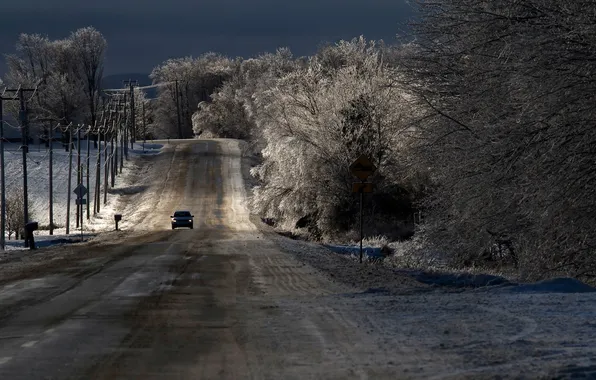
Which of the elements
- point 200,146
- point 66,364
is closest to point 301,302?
point 66,364

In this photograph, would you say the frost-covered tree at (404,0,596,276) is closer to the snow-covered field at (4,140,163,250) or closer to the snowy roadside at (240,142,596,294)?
the snowy roadside at (240,142,596,294)

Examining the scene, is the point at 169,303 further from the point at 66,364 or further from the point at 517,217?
the point at 517,217

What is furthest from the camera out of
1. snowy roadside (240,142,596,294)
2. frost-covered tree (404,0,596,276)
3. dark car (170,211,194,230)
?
dark car (170,211,194,230)

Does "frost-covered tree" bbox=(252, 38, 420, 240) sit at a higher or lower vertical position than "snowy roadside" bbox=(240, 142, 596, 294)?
higher

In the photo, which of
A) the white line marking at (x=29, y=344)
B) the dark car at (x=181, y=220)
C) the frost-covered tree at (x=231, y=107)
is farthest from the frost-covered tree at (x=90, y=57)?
the white line marking at (x=29, y=344)

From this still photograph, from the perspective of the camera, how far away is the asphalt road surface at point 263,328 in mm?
8938

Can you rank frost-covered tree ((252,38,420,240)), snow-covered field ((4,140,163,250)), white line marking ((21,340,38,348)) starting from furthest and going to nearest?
snow-covered field ((4,140,163,250))
frost-covered tree ((252,38,420,240))
white line marking ((21,340,38,348))

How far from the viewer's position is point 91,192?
96.1 metres

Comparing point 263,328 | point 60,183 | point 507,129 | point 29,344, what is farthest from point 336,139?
point 60,183

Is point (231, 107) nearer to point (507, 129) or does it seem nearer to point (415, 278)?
point (415, 278)

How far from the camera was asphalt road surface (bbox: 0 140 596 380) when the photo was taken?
894 cm

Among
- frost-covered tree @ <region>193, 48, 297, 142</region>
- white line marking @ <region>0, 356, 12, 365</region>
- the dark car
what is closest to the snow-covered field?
the dark car

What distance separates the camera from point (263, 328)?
1210cm

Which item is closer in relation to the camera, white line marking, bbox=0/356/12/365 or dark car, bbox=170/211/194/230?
white line marking, bbox=0/356/12/365
